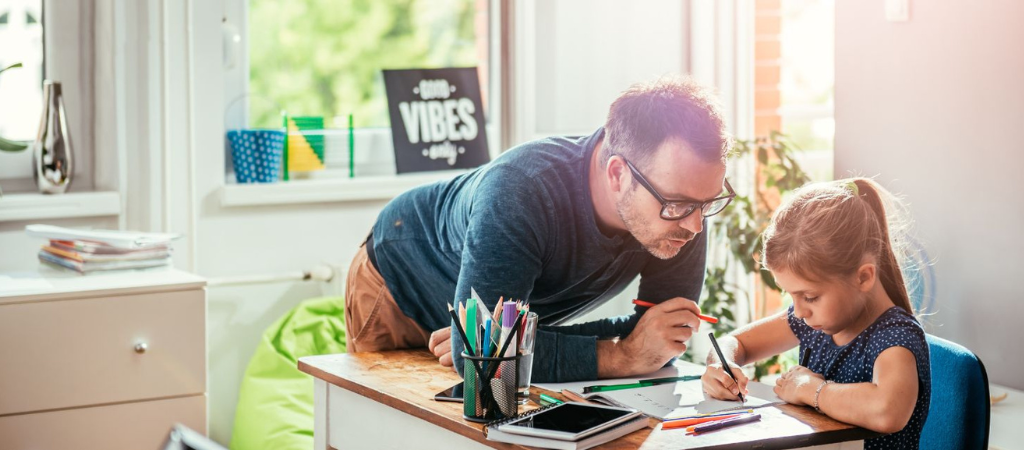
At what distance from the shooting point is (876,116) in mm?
3100

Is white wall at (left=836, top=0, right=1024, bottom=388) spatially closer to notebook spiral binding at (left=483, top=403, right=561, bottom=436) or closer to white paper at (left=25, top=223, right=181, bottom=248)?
notebook spiral binding at (left=483, top=403, right=561, bottom=436)

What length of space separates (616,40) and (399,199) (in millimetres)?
1810

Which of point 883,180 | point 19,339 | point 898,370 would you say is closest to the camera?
point 898,370

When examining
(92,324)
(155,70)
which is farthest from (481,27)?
(92,324)

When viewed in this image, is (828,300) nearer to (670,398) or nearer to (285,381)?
(670,398)

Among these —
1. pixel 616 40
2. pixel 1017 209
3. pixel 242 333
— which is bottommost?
pixel 242 333

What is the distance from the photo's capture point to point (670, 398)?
5.79 ft

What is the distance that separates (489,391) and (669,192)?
18.8 inches

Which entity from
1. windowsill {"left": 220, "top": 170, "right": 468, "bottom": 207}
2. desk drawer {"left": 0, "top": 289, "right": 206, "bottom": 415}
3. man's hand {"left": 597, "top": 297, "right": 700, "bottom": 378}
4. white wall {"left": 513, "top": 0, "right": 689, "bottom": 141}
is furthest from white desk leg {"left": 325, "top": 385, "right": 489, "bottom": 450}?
white wall {"left": 513, "top": 0, "right": 689, "bottom": 141}

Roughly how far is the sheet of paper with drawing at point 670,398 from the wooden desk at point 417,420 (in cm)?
5

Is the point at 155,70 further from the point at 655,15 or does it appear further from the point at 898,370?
the point at 898,370

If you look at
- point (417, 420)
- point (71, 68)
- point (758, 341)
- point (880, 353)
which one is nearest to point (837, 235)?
point (880, 353)

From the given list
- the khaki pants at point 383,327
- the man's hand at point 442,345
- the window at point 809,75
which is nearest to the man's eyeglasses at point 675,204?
the man's hand at point 442,345

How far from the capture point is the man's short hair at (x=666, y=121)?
1806 millimetres
